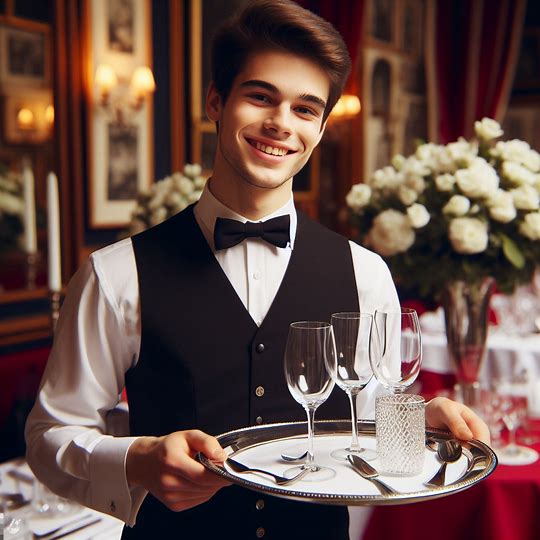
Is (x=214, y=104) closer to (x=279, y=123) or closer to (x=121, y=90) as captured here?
(x=279, y=123)

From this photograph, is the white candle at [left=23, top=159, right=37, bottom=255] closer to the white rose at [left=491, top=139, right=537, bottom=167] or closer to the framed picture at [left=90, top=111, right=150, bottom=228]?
the framed picture at [left=90, top=111, right=150, bottom=228]

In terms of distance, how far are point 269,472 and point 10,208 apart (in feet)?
11.4

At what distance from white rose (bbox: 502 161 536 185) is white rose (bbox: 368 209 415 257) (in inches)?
14.1

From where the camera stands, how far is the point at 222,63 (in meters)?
1.53

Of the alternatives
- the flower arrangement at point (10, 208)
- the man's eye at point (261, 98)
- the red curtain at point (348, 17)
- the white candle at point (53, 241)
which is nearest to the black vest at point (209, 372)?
the man's eye at point (261, 98)

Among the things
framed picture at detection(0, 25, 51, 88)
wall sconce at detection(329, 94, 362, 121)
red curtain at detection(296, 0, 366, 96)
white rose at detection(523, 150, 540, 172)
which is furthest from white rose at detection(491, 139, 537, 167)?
wall sconce at detection(329, 94, 362, 121)

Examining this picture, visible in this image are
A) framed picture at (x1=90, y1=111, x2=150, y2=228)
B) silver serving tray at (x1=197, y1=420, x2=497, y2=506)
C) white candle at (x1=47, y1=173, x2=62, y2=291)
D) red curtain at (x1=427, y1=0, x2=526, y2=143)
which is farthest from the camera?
red curtain at (x1=427, y1=0, x2=526, y2=143)

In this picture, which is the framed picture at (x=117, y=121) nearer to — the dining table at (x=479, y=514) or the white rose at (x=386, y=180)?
the white rose at (x=386, y=180)

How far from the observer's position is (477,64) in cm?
810

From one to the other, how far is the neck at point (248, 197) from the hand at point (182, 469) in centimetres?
52

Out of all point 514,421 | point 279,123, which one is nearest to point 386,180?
point 514,421

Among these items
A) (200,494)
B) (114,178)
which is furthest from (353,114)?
(200,494)

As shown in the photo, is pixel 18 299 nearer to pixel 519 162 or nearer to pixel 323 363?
pixel 519 162

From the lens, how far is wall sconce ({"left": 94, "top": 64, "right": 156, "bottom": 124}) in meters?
4.99
